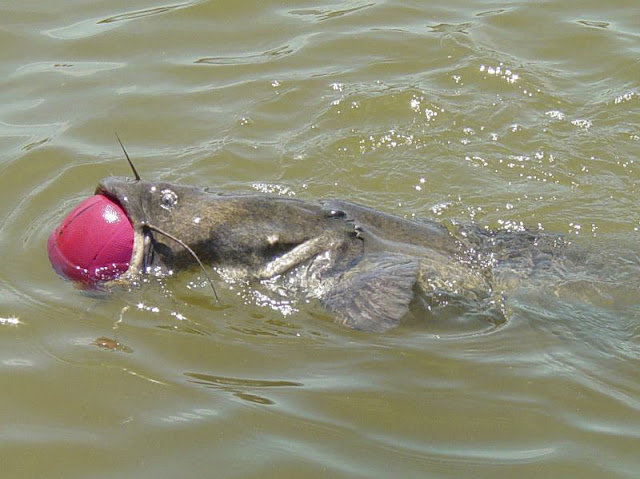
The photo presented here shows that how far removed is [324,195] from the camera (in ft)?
22.0

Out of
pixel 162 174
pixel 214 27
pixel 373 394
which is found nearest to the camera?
pixel 373 394

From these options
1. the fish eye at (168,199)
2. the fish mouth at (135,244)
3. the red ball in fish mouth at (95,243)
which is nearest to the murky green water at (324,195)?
the fish mouth at (135,244)

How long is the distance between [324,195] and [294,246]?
1482 mm

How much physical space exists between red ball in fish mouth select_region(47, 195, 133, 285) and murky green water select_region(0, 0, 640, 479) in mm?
267

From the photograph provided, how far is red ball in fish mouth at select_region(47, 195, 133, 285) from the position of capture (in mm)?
5016

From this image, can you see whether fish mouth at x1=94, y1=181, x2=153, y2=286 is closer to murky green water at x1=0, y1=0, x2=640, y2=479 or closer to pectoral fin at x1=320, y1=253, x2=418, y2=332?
murky green water at x1=0, y1=0, x2=640, y2=479

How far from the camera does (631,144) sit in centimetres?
723

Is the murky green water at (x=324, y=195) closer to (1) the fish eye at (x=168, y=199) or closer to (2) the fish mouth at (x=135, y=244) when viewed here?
(2) the fish mouth at (x=135, y=244)

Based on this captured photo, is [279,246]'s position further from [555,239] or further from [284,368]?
[555,239]

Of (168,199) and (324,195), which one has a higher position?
(168,199)

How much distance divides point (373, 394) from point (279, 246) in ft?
3.18

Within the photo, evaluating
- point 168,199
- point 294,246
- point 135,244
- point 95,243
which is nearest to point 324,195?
point 294,246

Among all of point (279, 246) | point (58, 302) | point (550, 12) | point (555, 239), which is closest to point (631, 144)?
point (555, 239)

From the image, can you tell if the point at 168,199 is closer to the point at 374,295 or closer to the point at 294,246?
the point at 294,246
